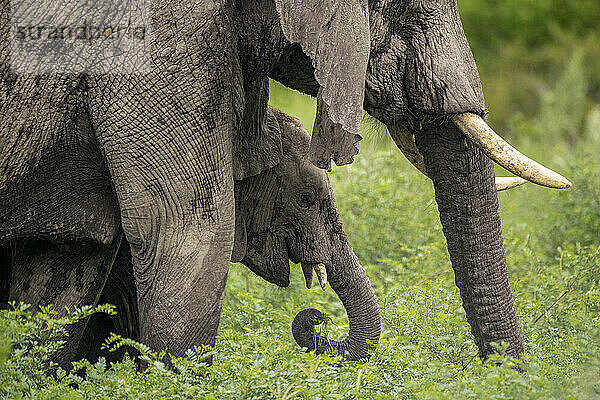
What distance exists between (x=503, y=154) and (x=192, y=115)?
3.65 ft

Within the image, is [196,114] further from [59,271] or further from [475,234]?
[475,234]

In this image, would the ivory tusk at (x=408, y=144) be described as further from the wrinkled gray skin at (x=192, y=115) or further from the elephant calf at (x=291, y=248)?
the elephant calf at (x=291, y=248)

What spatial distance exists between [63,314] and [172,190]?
0.85 meters

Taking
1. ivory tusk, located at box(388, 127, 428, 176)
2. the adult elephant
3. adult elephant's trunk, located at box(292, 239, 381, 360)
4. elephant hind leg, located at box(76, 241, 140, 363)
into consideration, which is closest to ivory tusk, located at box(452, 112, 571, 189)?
the adult elephant

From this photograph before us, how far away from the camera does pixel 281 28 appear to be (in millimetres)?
3771

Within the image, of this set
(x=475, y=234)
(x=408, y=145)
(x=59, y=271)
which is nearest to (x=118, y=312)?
(x=59, y=271)

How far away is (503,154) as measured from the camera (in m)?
4.11

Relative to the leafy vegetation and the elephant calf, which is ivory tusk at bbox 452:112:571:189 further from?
the elephant calf

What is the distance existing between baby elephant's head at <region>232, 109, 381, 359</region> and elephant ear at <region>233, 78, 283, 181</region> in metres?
0.12

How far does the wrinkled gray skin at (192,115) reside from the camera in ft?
12.4

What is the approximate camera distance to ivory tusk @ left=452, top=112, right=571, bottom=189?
404 centimetres

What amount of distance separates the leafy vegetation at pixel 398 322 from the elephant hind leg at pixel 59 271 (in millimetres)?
101

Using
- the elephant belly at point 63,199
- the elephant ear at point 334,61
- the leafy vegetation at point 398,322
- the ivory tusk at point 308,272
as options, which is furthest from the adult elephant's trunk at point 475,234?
the elephant belly at point 63,199

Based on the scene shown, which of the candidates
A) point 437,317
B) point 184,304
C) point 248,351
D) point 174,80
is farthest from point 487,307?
point 174,80
